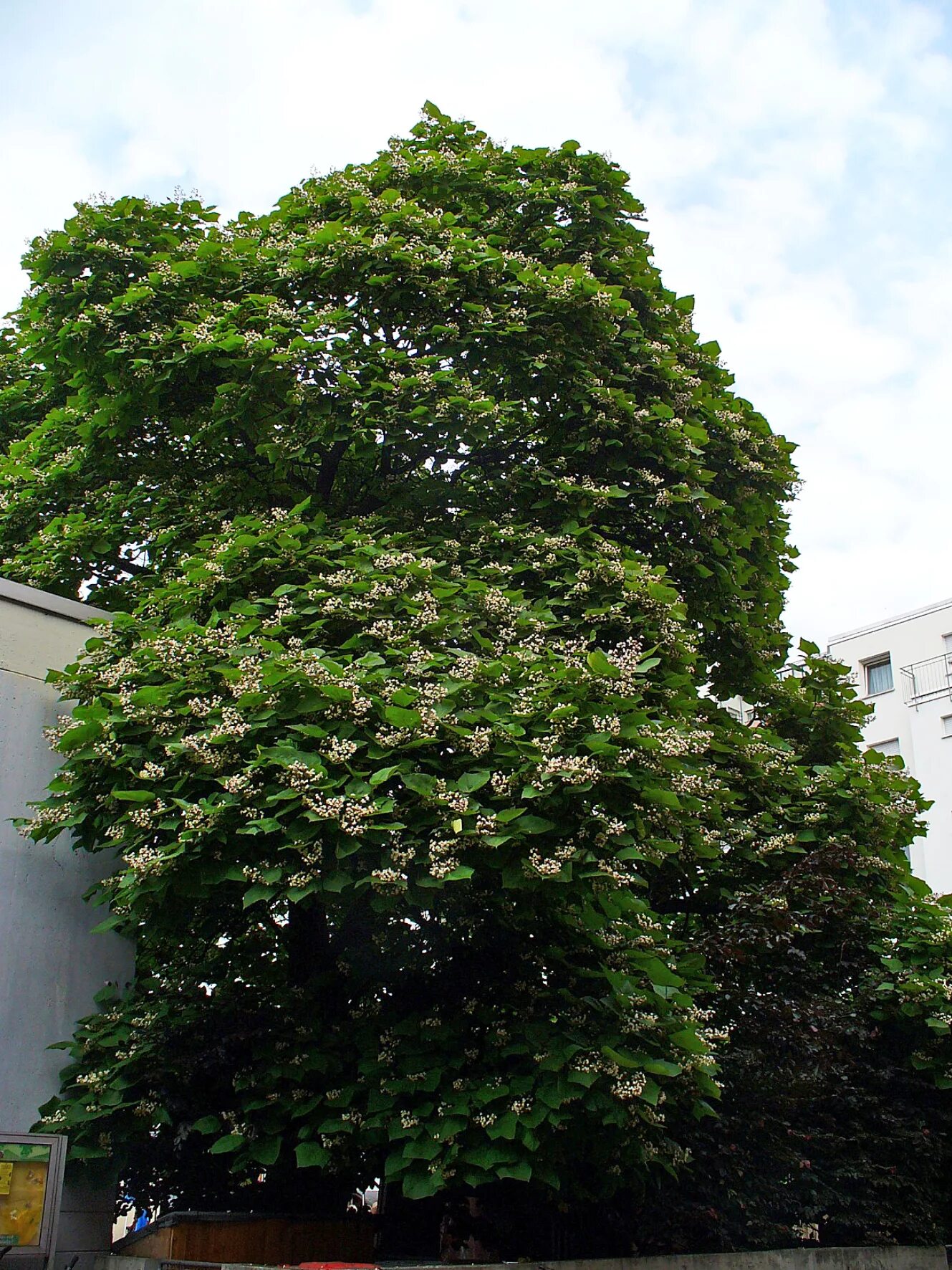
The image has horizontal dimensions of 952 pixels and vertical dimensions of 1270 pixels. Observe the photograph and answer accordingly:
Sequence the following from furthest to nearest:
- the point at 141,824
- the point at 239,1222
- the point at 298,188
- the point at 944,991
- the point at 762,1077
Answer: the point at 298,188 < the point at 944,991 < the point at 762,1077 < the point at 239,1222 < the point at 141,824

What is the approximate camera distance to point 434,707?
7855 millimetres

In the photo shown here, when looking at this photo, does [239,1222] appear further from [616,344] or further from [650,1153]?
[616,344]

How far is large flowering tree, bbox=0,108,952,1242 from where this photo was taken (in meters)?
7.77

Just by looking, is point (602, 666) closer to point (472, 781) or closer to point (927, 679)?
point (472, 781)

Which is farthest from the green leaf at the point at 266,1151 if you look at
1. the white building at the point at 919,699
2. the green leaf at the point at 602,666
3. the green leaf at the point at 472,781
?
the white building at the point at 919,699

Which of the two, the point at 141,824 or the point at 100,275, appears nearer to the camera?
the point at 141,824

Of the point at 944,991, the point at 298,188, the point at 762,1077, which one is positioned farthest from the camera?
the point at 298,188

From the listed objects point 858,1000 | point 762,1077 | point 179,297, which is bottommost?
point 762,1077

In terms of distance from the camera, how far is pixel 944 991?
10.9 meters

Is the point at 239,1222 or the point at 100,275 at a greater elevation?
the point at 100,275

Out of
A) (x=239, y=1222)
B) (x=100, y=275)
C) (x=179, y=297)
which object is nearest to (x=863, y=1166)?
(x=239, y=1222)

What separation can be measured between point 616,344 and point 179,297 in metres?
4.07

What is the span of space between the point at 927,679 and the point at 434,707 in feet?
99.3

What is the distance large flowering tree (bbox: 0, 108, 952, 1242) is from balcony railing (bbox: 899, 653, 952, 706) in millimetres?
22745
